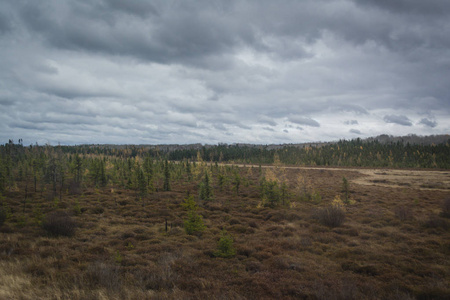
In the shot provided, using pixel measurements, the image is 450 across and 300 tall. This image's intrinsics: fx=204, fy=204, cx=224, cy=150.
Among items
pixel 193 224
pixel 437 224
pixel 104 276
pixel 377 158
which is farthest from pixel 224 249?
pixel 377 158

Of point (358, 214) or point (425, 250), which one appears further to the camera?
point (358, 214)

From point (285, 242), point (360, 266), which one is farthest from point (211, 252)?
point (360, 266)

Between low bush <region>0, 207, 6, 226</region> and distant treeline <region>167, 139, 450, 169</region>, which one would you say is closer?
low bush <region>0, 207, 6, 226</region>

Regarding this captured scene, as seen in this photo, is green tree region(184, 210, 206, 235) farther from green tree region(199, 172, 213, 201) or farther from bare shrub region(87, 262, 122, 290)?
green tree region(199, 172, 213, 201)

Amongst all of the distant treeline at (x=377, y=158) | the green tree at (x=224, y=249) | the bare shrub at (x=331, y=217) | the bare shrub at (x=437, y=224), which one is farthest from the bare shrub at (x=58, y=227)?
the distant treeline at (x=377, y=158)

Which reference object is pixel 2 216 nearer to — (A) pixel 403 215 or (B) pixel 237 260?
(B) pixel 237 260

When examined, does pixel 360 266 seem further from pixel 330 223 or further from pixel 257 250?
pixel 330 223

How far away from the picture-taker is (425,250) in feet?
36.7

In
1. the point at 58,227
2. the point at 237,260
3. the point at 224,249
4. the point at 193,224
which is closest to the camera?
the point at 237,260

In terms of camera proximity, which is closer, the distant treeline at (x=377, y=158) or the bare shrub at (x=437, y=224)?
the bare shrub at (x=437, y=224)

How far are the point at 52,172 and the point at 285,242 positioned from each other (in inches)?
1453

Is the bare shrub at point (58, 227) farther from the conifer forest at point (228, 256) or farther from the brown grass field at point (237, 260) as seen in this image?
the brown grass field at point (237, 260)

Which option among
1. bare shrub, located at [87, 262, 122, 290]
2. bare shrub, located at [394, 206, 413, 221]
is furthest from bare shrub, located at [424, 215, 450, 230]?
bare shrub, located at [87, 262, 122, 290]

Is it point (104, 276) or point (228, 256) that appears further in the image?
point (228, 256)
